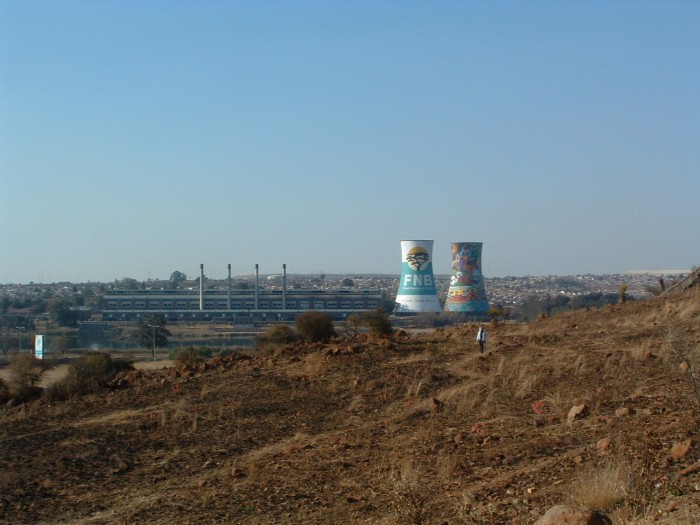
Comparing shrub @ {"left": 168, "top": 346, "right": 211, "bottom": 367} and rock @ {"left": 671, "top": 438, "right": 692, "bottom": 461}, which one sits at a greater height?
rock @ {"left": 671, "top": 438, "right": 692, "bottom": 461}

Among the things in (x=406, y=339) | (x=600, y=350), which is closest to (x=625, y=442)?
(x=600, y=350)

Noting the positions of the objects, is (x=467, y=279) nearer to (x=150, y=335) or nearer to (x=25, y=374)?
(x=150, y=335)

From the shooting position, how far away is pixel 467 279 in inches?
1747

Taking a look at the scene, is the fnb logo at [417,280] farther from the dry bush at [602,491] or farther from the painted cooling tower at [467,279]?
the dry bush at [602,491]

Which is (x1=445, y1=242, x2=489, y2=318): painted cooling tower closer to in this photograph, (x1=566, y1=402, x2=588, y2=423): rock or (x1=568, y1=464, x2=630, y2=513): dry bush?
(x1=566, y1=402, x2=588, y2=423): rock

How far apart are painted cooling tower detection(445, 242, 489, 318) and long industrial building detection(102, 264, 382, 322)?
6.90 m

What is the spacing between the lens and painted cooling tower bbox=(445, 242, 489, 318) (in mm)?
44219

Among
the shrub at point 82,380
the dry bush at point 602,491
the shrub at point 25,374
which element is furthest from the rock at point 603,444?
the shrub at point 25,374

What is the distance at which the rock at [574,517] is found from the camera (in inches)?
184

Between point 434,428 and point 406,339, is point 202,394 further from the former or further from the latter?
point 406,339

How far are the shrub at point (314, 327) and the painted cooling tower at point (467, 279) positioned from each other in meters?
24.1

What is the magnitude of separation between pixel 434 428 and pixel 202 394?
4974mm

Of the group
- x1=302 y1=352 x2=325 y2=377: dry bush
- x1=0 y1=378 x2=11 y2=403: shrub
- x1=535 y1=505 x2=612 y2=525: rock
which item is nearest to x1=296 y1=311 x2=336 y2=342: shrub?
x1=302 y1=352 x2=325 y2=377: dry bush

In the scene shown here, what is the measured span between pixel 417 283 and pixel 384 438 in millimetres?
35494
